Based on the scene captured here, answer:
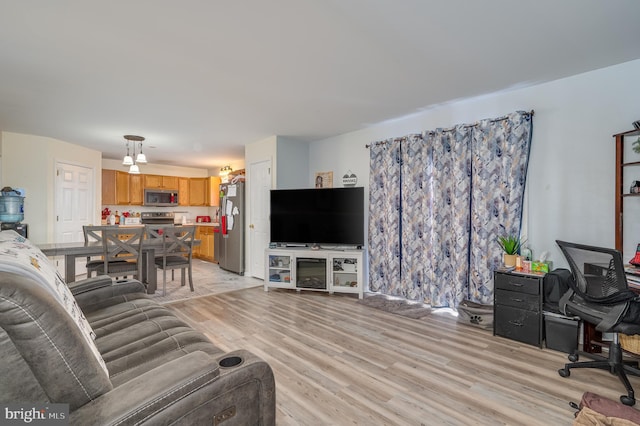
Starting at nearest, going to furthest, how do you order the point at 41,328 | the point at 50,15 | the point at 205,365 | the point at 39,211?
the point at 41,328 → the point at 205,365 → the point at 50,15 → the point at 39,211

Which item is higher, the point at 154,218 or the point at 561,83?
the point at 561,83

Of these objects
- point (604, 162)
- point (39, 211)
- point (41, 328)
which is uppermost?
point (604, 162)

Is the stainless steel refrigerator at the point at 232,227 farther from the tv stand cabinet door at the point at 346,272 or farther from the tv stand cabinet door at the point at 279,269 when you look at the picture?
the tv stand cabinet door at the point at 346,272

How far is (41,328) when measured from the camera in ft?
2.79

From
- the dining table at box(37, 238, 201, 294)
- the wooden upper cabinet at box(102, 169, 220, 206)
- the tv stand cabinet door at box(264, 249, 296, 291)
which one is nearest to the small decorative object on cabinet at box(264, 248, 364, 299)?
the tv stand cabinet door at box(264, 249, 296, 291)

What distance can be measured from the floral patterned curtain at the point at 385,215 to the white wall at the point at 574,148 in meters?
1.28

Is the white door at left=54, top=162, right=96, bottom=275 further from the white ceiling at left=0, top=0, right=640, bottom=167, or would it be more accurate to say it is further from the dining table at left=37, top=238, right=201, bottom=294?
the white ceiling at left=0, top=0, right=640, bottom=167

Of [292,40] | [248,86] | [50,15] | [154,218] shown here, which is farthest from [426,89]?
[154,218]

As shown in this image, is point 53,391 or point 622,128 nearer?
point 53,391

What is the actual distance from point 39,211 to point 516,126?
7030 mm

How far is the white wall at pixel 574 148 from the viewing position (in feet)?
8.77

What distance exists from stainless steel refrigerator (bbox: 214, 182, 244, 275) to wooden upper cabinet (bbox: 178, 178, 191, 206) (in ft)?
7.07

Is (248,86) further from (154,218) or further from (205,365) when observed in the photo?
(154,218)

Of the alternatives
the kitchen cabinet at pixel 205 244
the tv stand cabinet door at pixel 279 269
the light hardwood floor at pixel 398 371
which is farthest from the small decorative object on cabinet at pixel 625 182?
the kitchen cabinet at pixel 205 244
